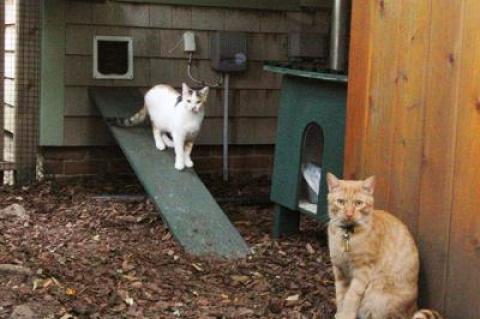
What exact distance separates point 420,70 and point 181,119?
110 inches

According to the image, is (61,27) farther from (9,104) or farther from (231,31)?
(231,31)

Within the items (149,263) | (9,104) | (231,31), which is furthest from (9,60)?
(149,263)

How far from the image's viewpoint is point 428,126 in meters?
3.55

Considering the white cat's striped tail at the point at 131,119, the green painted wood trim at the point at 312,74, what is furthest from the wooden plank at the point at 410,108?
the white cat's striped tail at the point at 131,119

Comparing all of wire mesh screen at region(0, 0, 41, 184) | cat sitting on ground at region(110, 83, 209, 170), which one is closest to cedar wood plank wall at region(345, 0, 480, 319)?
cat sitting on ground at region(110, 83, 209, 170)

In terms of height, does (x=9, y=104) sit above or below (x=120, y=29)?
below

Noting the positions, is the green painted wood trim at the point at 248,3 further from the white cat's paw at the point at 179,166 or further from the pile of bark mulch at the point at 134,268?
the pile of bark mulch at the point at 134,268

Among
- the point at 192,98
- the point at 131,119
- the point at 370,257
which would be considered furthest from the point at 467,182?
the point at 131,119

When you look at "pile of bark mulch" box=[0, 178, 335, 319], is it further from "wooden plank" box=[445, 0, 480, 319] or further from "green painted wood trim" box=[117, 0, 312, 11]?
"green painted wood trim" box=[117, 0, 312, 11]

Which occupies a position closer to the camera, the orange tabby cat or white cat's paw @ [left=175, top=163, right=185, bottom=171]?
the orange tabby cat

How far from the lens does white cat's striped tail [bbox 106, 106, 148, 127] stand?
6.19 meters

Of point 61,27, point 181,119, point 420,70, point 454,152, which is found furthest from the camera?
point 61,27

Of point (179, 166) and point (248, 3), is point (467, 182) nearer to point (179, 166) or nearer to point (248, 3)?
point (179, 166)

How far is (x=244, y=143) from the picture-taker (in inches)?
293
